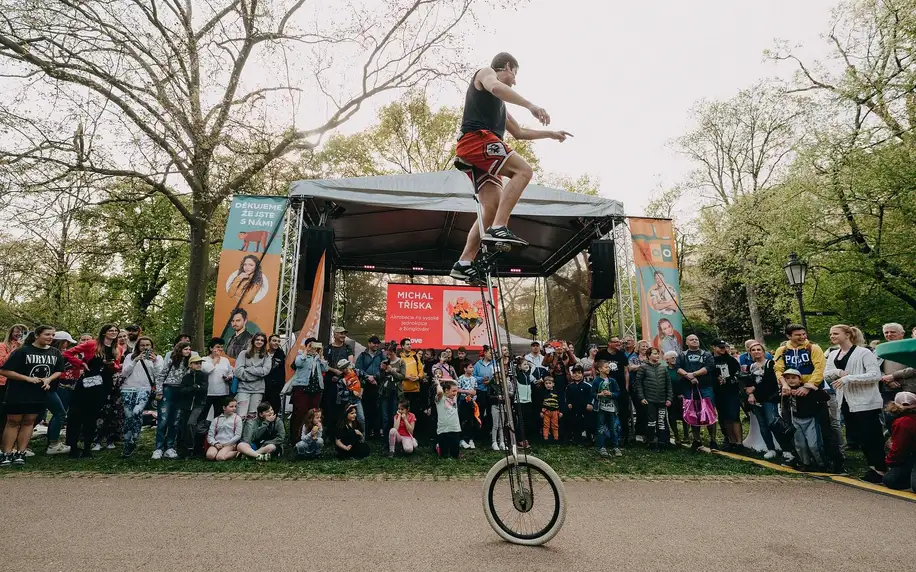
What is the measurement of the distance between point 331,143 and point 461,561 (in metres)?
23.6

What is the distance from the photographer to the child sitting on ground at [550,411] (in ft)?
27.1

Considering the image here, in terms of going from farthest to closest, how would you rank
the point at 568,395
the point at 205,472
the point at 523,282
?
the point at 523,282 < the point at 568,395 < the point at 205,472

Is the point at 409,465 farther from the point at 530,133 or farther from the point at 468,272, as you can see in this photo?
the point at 530,133

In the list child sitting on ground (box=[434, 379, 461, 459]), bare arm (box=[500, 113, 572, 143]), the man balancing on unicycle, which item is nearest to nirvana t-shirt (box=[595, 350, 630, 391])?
child sitting on ground (box=[434, 379, 461, 459])

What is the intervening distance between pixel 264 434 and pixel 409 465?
7.81 ft

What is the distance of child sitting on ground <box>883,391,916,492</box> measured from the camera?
4820 millimetres

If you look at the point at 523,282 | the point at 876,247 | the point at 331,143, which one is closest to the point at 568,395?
the point at 523,282

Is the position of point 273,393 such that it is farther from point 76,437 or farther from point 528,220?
point 528,220

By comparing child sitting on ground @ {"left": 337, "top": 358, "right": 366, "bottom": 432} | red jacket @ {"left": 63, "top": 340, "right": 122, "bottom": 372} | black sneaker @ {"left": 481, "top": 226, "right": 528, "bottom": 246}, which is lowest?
child sitting on ground @ {"left": 337, "top": 358, "right": 366, "bottom": 432}

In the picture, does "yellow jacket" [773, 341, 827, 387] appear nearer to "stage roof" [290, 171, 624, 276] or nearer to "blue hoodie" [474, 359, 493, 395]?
"stage roof" [290, 171, 624, 276]

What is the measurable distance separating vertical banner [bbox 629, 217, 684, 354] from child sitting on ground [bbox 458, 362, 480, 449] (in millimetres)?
3778

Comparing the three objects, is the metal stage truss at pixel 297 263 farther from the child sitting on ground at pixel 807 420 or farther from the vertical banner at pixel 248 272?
the child sitting on ground at pixel 807 420

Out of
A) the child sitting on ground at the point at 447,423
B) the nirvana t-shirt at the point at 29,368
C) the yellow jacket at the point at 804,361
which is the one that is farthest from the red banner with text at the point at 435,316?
the nirvana t-shirt at the point at 29,368

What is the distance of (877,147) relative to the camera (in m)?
13.9
